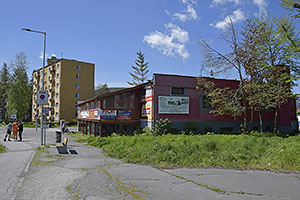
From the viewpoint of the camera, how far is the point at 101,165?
916 centimetres

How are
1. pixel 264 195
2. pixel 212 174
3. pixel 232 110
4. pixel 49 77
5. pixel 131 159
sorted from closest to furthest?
pixel 264 195
pixel 212 174
pixel 131 159
pixel 232 110
pixel 49 77

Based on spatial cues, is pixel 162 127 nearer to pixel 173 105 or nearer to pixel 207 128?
pixel 173 105

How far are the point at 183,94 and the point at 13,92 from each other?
150ft

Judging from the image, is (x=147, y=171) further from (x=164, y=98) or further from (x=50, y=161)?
(x=164, y=98)

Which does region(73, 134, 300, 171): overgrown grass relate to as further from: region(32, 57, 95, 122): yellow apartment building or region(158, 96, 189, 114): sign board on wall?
region(32, 57, 95, 122): yellow apartment building

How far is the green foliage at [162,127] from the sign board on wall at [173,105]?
800 millimetres

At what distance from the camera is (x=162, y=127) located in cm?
1966

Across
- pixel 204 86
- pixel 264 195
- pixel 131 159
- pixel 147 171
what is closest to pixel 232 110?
pixel 204 86

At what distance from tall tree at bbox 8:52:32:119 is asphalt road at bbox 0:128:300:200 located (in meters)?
49.9

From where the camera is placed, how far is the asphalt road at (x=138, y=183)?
5.56 m

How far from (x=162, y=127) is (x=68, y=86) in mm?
38779

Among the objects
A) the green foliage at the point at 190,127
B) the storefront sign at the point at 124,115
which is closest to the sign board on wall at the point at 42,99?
the storefront sign at the point at 124,115

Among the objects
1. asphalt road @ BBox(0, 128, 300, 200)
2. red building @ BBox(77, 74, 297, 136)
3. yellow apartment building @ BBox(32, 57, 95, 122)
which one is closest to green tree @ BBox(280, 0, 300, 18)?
asphalt road @ BBox(0, 128, 300, 200)

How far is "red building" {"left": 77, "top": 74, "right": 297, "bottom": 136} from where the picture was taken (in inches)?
789
